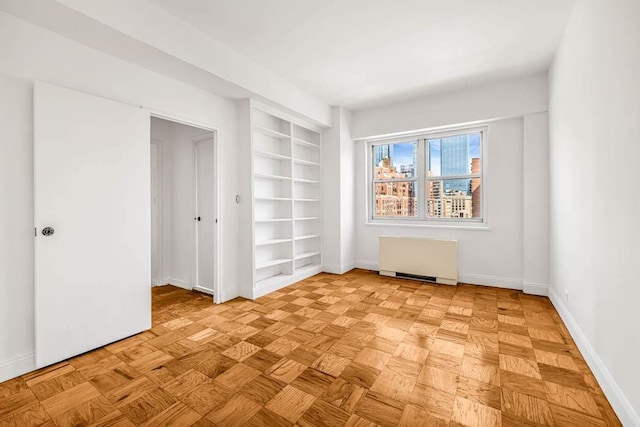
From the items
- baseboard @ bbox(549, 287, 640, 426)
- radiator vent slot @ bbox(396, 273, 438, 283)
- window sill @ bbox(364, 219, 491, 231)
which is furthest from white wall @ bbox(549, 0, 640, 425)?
radiator vent slot @ bbox(396, 273, 438, 283)

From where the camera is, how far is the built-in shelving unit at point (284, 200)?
161 inches

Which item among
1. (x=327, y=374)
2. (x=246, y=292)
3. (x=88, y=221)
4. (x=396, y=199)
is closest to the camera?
(x=327, y=374)

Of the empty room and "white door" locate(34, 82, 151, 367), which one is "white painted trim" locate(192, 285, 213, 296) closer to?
the empty room

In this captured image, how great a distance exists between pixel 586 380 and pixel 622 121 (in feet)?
5.37

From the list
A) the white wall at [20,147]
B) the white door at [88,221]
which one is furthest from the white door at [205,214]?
the white wall at [20,147]

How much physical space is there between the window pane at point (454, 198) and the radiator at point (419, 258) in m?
0.56

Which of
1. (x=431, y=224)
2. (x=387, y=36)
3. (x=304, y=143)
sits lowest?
(x=431, y=224)

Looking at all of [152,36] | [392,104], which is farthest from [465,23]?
[152,36]

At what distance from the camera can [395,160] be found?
5207 millimetres

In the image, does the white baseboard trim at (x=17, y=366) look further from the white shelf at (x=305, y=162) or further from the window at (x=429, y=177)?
the window at (x=429, y=177)

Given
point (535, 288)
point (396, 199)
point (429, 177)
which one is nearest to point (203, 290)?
point (396, 199)

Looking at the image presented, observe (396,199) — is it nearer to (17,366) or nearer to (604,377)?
(604,377)

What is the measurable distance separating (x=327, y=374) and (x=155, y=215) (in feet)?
11.3

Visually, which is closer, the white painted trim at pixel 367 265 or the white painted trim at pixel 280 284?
the white painted trim at pixel 280 284
